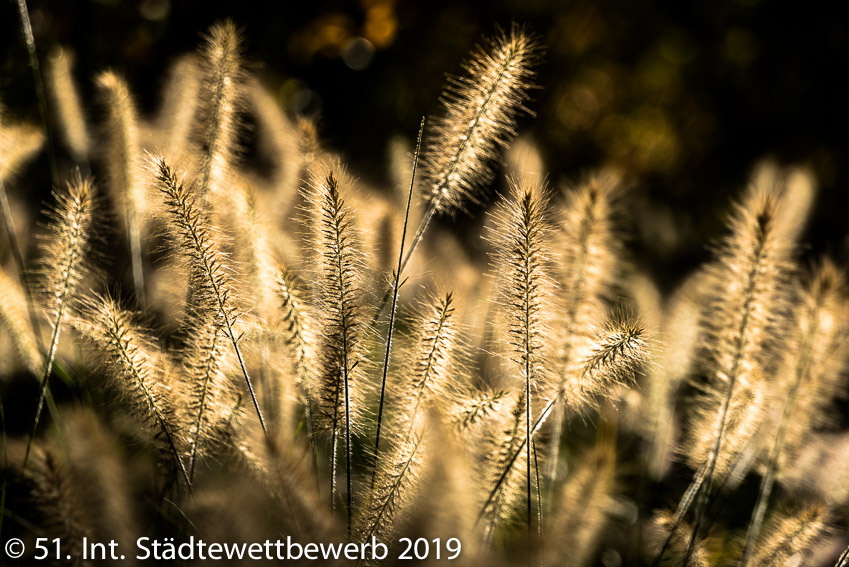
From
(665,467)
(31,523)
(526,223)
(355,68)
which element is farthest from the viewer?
(355,68)

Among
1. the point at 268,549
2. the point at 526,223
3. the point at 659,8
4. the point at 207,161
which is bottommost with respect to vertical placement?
the point at 268,549

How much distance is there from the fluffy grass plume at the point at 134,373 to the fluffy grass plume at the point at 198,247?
16cm

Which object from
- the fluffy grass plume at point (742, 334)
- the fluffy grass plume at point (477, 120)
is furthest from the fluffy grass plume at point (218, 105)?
the fluffy grass plume at point (742, 334)

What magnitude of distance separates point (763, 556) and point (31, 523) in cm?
170

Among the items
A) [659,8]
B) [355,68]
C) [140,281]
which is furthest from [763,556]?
[659,8]

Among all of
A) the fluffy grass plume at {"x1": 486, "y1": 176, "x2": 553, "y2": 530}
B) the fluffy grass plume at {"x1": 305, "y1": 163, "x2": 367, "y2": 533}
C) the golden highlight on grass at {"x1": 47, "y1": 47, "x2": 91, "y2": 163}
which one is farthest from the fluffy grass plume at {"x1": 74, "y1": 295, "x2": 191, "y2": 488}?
the golden highlight on grass at {"x1": 47, "y1": 47, "x2": 91, "y2": 163}

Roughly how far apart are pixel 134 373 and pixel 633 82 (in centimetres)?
590

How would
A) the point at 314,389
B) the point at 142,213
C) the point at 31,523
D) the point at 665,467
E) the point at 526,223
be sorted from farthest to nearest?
the point at 665,467, the point at 142,213, the point at 31,523, the point at 314,389, the point at 526,223

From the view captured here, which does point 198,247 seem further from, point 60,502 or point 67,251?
point 60,502

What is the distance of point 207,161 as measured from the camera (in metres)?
1.56

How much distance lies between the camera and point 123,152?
1788 millimetres

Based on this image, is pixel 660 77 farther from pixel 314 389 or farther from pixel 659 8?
pixel 314 389

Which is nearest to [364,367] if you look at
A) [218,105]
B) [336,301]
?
[336,301]

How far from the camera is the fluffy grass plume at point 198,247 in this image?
3.59 ft
